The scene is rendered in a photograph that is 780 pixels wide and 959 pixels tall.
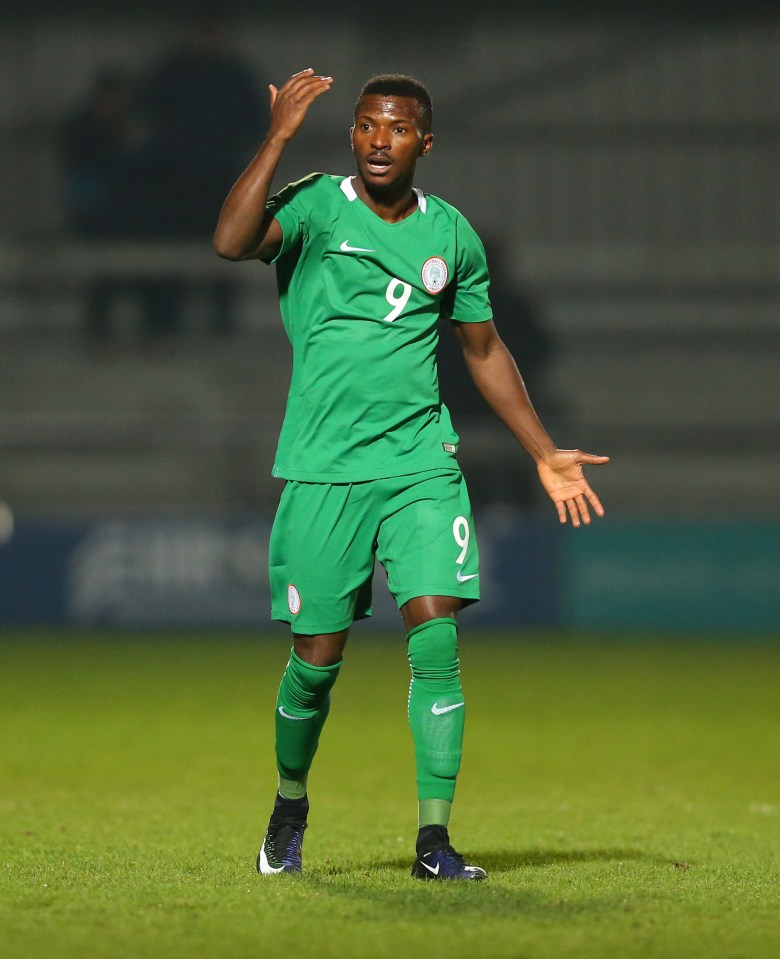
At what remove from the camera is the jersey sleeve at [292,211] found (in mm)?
4387

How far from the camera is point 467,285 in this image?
4.66m

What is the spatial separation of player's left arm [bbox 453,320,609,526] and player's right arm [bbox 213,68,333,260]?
74cm

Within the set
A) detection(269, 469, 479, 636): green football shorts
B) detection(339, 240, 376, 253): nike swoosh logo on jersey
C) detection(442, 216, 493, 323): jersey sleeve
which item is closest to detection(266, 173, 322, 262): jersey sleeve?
detection(339, 240, 376, 253): nike swoosh logo on jersey

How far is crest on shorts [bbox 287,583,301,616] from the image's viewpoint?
14.5 feet

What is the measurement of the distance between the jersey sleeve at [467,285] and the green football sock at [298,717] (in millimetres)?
1074

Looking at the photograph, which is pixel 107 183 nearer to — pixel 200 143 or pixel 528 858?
pixel 200 143

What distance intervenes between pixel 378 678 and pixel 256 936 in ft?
24.2

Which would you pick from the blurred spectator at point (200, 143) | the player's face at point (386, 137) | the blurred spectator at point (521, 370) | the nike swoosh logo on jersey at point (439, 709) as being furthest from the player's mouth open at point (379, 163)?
the blurred spectator at point (200, 143)

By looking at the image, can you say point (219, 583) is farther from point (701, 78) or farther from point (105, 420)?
point (701, 78)

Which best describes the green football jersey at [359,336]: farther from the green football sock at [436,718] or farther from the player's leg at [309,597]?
the green football sock at [436,718]

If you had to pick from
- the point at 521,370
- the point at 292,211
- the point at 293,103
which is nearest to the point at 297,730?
the point at 292,211

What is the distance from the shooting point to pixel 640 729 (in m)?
8.78

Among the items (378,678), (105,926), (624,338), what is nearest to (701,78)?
(624,338)

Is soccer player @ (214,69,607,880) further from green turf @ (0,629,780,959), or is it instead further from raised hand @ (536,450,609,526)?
green turf @ (0,629,780,959)
